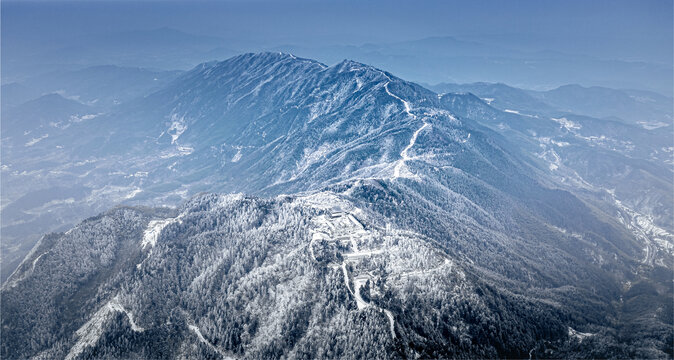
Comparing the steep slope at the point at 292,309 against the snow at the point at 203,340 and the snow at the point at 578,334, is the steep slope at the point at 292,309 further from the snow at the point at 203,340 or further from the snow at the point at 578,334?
the snow at the point at 578,334

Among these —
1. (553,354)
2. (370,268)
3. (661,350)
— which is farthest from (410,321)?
(661,350)

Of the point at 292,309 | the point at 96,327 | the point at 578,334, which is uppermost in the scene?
the point at 292,309

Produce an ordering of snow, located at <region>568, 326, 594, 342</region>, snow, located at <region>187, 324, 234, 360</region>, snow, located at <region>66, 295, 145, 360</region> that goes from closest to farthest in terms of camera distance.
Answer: snow, located at <region>187, 324, 234, 360</region>, snow, located at <region>66, 295, 145, 360</region>, snow, located at <region>568, 326, 594, 342</region>

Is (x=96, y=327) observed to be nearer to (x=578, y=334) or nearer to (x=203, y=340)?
(x=203, y=340)

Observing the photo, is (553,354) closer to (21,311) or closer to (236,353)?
(236,353)

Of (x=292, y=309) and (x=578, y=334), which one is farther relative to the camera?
(x=578, y=334)

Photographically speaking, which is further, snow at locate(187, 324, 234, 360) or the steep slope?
snow at locate(187, 324, 234, 360)

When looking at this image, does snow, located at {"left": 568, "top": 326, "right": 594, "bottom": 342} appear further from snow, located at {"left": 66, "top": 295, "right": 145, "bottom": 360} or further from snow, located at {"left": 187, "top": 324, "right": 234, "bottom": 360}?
snow, located at {"left": 66, "top": 295, "right": 145, "bottom": 360}

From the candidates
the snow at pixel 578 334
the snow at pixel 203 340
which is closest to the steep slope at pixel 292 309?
the snow at pixel 203 340

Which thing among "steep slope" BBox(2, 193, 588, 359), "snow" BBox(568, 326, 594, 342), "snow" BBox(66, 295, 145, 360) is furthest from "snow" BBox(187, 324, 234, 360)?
"snow" BBox(568, 326, 594, 342)

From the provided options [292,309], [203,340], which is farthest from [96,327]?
[292,309]

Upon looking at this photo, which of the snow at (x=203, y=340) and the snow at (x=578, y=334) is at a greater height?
the snow at (x=203, y=340)
